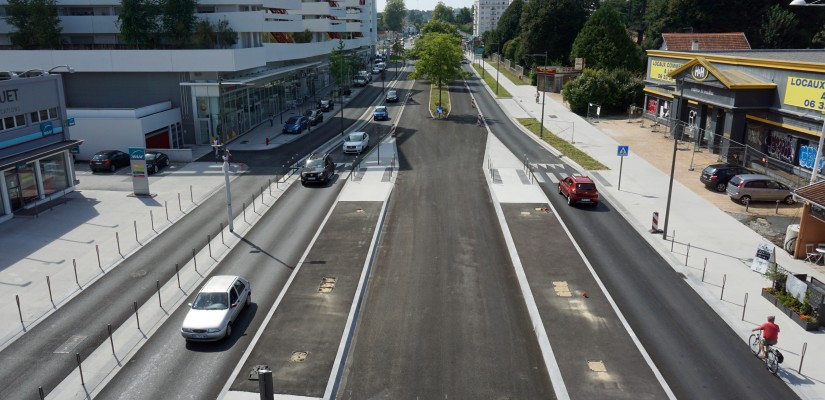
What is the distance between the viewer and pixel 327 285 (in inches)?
921

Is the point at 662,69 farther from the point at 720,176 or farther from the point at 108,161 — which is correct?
the point at 108,161

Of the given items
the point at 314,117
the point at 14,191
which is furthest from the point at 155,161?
the point at 314,117

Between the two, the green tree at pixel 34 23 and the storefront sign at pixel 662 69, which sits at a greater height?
the green tree at pixel 34 23

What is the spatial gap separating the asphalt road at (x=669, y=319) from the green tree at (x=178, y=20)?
38938mm

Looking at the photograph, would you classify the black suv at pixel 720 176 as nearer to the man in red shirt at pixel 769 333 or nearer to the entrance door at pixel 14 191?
the man in red shirt at pixel 769 333

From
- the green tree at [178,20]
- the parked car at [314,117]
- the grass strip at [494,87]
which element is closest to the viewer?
the green tree at [178,20]

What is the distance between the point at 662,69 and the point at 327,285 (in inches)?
1948

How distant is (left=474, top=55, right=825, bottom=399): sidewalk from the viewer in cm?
1916

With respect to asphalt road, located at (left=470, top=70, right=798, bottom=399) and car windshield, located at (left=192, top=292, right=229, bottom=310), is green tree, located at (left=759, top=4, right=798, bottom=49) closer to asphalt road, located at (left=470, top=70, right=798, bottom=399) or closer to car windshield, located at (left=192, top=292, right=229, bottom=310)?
asphalt road, located at (left=470, top=70, right=798, bottom=399)

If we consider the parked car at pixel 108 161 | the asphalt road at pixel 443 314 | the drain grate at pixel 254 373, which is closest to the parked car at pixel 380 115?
the parked car at pixel 108 161

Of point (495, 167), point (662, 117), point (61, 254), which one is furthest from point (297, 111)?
point (61, 254)

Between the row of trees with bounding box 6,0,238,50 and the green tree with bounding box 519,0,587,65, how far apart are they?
57.1 m

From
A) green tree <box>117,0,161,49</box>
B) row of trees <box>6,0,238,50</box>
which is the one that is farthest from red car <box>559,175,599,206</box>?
green tree <box>117,0,161,49</box>

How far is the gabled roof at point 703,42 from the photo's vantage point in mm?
60375
